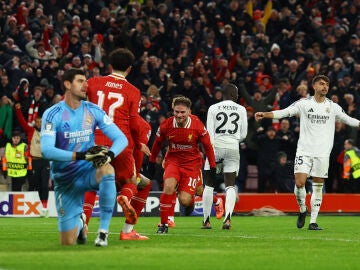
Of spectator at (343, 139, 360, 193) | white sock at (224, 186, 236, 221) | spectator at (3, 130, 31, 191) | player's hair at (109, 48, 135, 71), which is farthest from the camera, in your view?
spectator at (343, 139, 360, 193)

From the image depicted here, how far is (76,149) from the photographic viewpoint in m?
11.6

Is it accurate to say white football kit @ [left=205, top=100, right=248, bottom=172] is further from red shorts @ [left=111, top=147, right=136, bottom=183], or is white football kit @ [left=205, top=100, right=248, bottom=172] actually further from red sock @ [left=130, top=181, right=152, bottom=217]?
red shorts @ [left=111, top=147, right=136, bottom=183]

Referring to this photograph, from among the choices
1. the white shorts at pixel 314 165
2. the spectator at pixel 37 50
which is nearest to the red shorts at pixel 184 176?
the white shorts at pixel 314 165

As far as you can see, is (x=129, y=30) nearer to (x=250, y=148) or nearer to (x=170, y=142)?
(x=250, y=148)

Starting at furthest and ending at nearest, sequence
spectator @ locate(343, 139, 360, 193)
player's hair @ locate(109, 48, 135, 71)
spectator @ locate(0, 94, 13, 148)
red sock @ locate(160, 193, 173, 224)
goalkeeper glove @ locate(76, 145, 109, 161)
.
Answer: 1. spectator @ locate(343, 139, 360, 193)
2. spectator @ locate(0, 94, 13, 148)
3. red sock @ locate(160, 193, 173, 224)
4. player's hair @ locate(109, 48, 135, 71)
5. goalkeeper glove @ locate(76, 145, 109, 161)

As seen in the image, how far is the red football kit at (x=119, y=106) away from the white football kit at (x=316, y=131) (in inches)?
184

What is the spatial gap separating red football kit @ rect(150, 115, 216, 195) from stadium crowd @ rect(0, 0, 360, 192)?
899 centimetres

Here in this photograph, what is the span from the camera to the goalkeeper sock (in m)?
11.3

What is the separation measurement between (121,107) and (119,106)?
0.03 metres

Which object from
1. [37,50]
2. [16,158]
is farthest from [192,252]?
[37,50]

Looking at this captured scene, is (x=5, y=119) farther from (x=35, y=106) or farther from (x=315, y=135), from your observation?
(x=315, y=135)

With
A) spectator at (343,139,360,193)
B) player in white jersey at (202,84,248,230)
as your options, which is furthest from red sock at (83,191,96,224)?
spectator at (343,139,360,193)

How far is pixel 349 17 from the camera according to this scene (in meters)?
33.5

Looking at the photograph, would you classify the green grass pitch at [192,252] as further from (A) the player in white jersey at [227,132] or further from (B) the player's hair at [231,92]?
(B) the player's hair at [231,92]
